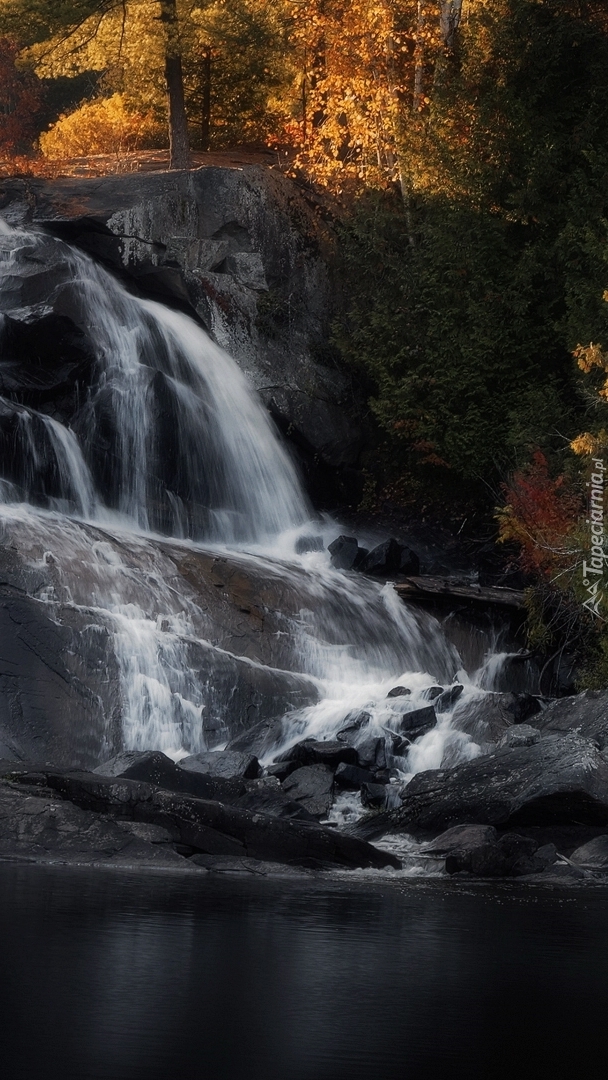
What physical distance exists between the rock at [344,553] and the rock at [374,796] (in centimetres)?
730

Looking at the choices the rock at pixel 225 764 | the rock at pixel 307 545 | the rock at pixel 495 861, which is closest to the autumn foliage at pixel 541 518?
the rock at pixel 307 545

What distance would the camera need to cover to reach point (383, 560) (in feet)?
65.0

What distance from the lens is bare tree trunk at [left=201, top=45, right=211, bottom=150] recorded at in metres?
29.2

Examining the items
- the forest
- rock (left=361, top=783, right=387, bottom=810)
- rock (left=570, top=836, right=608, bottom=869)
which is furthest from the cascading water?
rock (left=570, top=836, right=608, bottom=869)

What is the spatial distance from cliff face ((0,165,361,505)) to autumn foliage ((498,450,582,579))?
456 centimetres

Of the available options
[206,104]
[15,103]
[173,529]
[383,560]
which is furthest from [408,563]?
[15,103]

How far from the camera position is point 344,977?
5906mm

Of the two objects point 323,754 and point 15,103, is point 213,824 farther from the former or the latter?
point 15,103

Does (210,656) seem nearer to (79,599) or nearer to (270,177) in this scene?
(79,599)

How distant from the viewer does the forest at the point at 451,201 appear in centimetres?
2170

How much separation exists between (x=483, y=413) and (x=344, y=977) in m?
17.8

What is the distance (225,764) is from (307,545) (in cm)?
863

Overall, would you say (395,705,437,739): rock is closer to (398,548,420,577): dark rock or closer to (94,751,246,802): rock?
(94,751,246,802): rock

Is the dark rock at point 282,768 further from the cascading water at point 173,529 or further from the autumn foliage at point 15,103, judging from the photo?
the autumn foliage at point 15,103
